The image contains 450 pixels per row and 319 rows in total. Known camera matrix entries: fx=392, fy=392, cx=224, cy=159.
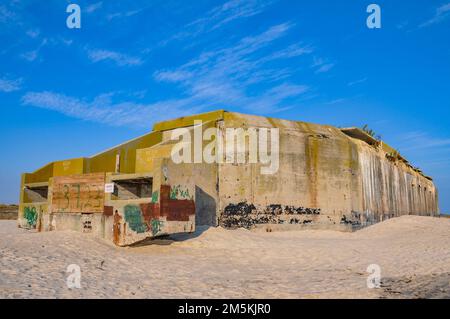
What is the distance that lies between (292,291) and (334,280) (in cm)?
156

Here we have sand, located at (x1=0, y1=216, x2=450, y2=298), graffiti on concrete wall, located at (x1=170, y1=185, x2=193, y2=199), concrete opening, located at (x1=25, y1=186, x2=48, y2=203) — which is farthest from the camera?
concrete opening, located at (x1=25, y1=186, x2=48, y2=203)

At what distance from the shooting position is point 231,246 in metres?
12.6

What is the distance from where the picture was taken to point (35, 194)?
1769 cm

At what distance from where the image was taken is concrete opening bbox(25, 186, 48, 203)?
17.5 m

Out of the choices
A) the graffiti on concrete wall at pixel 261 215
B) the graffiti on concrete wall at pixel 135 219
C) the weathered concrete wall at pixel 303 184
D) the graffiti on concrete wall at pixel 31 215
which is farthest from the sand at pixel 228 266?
the graffiti on concrete wall at pixel 31 215

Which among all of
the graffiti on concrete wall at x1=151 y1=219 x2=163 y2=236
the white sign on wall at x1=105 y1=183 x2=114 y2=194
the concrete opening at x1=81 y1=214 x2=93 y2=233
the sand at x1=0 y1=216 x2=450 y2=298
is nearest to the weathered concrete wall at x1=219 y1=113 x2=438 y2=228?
the sand at x1=0 y1=216 x2=450 y2=298

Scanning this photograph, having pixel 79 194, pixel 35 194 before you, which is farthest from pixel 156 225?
pixel 35 194

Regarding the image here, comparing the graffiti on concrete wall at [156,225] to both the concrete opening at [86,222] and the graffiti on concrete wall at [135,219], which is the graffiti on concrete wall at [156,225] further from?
the concrete opening at [86,222]

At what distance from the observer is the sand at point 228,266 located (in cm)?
696

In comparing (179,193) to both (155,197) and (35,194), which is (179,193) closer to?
(155,197)

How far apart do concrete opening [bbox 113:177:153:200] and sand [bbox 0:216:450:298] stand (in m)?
1.71

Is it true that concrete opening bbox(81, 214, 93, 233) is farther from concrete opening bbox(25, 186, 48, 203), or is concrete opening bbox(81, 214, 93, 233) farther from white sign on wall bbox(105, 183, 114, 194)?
concrete opening bbox(25, 186, 48, 203)
